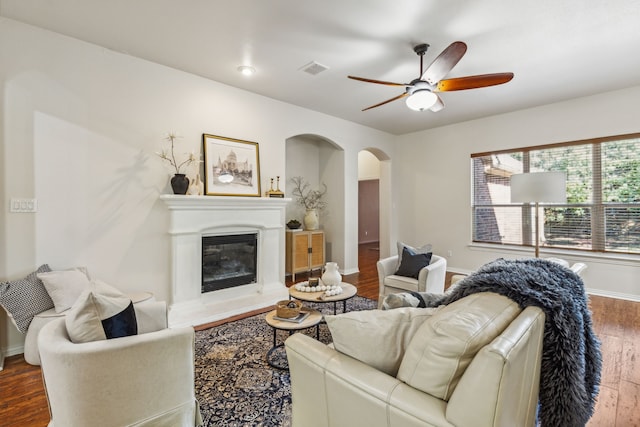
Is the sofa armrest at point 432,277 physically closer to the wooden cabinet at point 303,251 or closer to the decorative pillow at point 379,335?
the decorative pillow at point 379,335

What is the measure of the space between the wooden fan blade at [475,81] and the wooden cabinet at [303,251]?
3.09 meters

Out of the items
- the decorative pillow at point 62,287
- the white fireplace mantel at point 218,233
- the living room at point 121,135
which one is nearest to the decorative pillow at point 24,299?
the decorative pillow at point 62,287

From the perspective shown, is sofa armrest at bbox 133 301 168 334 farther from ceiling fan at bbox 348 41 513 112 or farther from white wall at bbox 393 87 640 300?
white wall at bbox 393 87 640 300

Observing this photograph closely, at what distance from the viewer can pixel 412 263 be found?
3322mm

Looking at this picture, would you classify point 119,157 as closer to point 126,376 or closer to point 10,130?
point 10,130

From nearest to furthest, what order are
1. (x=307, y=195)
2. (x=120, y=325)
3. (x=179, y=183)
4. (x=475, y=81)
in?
(x=120, y=325)
(x=475, y=81)
(x=179, y=183)
(x=307, y=195)

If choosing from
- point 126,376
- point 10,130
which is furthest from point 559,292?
point 10,130

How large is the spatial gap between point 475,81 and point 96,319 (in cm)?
328

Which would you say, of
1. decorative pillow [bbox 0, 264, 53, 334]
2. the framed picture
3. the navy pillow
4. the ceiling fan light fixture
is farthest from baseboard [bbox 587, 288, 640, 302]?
decorative pillow [bbox 0, 264, 53, 334]

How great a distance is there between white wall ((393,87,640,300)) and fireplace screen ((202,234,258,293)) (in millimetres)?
3697

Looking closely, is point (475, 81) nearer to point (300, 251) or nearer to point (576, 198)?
point (576, 198)

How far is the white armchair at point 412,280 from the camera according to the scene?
3057 mm

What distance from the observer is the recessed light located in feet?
11.0

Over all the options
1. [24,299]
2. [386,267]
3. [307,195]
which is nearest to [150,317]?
[24,299]
